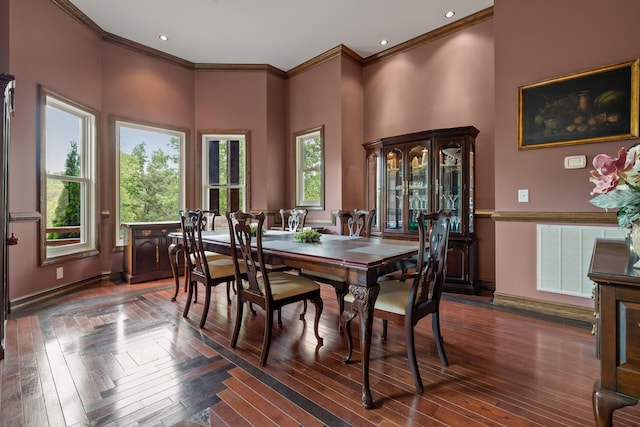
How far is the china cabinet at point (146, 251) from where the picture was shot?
4.17m

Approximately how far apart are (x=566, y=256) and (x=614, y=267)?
2236 millimetres

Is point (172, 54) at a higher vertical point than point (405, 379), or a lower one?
higher

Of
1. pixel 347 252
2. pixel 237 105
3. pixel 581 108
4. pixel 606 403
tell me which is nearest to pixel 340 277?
pixel 347 252

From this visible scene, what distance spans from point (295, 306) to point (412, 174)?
221 centimetres

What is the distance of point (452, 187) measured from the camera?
375cm

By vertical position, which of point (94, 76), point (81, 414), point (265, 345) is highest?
point (94, 76)

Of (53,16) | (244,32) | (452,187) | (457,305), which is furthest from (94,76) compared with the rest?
(457,305)

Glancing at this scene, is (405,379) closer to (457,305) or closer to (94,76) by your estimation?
(457,305)

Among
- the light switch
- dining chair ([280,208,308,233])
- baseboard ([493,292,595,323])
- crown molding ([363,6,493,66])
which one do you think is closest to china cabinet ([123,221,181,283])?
dining chair ([280,208,308,233])

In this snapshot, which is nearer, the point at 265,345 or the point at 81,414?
the point at 81,414

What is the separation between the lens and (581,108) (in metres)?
2.75

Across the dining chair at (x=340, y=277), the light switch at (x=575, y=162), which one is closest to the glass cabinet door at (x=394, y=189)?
the dining chair at (x=340, y=277)

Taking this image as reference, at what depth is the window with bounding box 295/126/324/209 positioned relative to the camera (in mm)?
4951

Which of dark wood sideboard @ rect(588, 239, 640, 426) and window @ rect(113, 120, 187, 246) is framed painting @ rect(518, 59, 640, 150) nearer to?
dark wood sideboard @ rect(588, 239, 640, 426)
